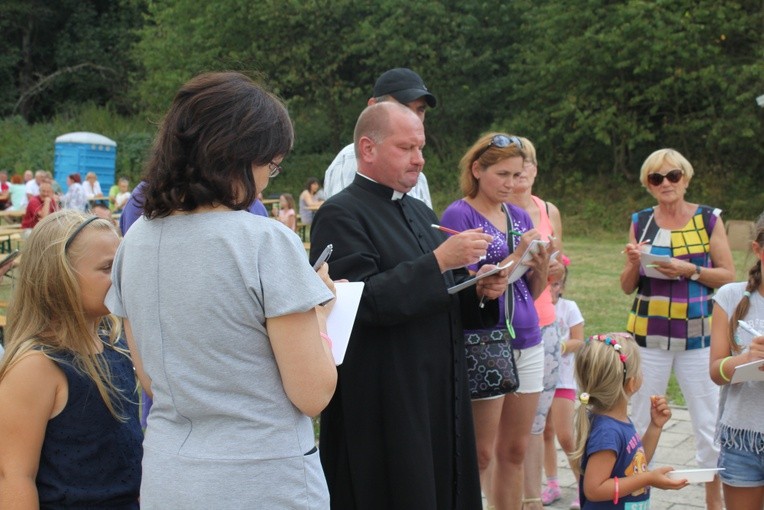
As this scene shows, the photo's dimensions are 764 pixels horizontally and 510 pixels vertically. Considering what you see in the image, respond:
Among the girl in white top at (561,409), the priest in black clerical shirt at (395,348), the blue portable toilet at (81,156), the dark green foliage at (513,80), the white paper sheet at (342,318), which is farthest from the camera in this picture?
the blue portable toilet at (81,156)

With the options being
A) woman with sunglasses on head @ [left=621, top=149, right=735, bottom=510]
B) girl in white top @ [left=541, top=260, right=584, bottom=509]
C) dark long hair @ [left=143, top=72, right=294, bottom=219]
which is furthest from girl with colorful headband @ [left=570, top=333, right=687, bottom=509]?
dark long hair @ [left=143, top=72, right=294, bottom=219]

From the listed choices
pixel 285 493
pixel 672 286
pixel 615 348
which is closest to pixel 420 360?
pixel 615 348

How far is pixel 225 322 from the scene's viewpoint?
7.05 ft

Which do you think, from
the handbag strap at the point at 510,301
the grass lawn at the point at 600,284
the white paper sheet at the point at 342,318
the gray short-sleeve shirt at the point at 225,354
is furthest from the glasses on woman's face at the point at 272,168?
the grass lawn at the point at 600,284

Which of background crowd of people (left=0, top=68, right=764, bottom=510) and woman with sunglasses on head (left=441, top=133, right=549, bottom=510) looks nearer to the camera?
background crowd of people (left=0, top=68, right=764, bottom=510)

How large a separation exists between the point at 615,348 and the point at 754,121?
20.8 meters

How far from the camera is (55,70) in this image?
42.8 metres

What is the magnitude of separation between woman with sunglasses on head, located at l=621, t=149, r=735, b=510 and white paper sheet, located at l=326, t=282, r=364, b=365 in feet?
8.76

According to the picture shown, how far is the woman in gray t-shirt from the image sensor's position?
7.05ft

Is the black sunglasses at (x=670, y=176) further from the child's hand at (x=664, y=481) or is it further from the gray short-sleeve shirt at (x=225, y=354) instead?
the gray short-sleeve shirt at (x=225, y=354)

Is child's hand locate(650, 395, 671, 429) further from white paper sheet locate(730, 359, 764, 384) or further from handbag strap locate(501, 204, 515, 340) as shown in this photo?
handbag strap locate(501, 204, 515, 340)

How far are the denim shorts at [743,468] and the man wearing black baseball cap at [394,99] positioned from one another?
1.82 meters

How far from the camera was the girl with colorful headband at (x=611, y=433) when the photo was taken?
348 centimetres

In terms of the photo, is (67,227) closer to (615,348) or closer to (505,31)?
(615,348)
